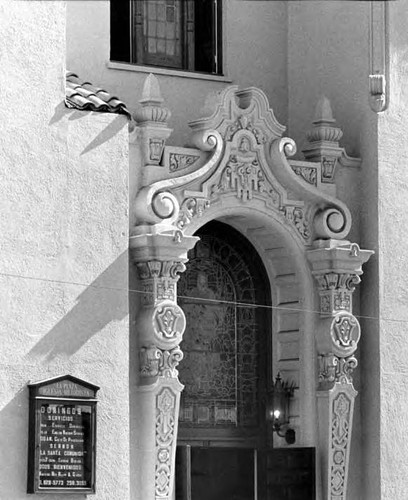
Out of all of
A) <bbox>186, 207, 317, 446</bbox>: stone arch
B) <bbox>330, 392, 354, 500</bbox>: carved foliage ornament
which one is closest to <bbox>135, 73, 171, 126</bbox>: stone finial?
<bbox>186, 207, 317, 446</bbox>: stone arch

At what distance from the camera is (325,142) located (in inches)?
845

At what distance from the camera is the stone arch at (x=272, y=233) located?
19828 mm

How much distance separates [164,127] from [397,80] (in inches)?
131

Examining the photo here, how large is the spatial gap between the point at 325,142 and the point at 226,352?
108 inches

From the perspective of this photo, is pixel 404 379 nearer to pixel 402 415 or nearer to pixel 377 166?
pixel 402 415

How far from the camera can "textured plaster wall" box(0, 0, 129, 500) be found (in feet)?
61.0

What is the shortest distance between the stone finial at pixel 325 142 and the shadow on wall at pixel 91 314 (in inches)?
125

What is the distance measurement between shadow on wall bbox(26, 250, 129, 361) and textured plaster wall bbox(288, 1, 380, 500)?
3486mm

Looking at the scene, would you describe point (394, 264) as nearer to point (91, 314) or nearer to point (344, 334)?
point (344, 334)

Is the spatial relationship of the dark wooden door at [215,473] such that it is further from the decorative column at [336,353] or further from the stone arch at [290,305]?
Result: the decorative column at [336,353]

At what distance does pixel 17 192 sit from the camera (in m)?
18.8

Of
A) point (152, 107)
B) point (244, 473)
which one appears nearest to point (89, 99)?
point (152, 107)

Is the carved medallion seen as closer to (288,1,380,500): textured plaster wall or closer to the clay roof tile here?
(288,1,380,500): textured plaster wall

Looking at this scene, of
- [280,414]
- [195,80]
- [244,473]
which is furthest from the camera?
[195,80]
